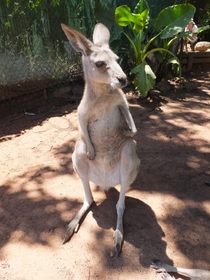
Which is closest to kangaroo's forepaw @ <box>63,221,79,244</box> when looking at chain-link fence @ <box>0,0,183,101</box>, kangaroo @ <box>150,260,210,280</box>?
kangaroo @ <box>150,260,210,280</box>

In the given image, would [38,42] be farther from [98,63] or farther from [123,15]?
[98,63]

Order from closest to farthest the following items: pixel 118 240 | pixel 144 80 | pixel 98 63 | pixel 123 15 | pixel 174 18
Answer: pixel 98 63 → pixel 118 240 → pixel 123 15 → pixel 144 80 → pixel 174 18

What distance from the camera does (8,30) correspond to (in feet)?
14.1

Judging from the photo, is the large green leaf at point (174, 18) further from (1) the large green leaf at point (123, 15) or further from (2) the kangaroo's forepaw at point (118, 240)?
(2) the kangaroo's forepaw at point (118, 240)

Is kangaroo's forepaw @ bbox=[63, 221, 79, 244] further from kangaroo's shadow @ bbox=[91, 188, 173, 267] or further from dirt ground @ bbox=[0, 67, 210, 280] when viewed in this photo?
kangaroo's shadow @ bbox=[91, 188, 173, 267]

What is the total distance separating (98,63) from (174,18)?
3.28 metres

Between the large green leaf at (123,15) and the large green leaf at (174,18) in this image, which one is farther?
the large green leaf at (174,18)

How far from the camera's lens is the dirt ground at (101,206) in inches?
76.4

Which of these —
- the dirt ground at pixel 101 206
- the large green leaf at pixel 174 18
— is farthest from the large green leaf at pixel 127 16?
the dirt ground at pixel 101 206

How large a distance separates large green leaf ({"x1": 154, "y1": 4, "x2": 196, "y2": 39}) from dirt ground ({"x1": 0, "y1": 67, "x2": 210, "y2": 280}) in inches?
56.1

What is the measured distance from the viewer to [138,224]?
2.24m

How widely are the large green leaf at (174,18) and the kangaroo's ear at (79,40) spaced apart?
2943mm

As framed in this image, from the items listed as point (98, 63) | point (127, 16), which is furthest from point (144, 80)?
point (98, 63)

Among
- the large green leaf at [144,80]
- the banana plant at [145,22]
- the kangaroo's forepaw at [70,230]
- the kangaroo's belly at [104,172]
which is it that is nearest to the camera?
the kangaroo's forepaw at [70,230]
